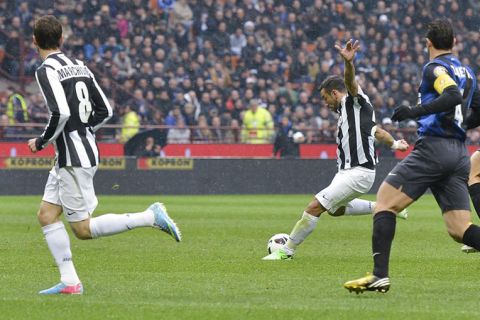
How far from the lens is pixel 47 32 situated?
Answer: 8.22 m

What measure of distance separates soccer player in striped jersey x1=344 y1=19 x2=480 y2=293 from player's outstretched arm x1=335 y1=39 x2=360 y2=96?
2.62 feet

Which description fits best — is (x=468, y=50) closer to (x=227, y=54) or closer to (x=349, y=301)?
(x=227, y=54)

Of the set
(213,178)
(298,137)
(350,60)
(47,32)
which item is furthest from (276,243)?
(298,137)

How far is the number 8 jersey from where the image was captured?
26.8 ft

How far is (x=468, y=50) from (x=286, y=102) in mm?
7183

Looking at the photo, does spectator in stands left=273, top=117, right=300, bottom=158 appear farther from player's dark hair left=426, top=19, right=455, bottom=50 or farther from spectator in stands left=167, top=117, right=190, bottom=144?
player's dark hair left=426, top=19, right=455, bottom=50

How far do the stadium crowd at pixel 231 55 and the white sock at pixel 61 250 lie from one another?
18.1 meters

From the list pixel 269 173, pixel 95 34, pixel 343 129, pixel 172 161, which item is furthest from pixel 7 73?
pixel 343 129

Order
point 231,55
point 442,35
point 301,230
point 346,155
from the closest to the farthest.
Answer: point 442,35, point 301,230, point 346,155, point 231,55

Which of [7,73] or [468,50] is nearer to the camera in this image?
[7,73]

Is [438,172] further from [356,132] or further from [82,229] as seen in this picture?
[356,132]

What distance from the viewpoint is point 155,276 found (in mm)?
9719

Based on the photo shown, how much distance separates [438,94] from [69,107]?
2.71 metres

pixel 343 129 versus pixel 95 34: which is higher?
pixel 95 34
